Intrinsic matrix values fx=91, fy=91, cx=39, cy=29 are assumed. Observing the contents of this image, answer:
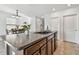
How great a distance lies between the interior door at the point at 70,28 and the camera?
1532mm

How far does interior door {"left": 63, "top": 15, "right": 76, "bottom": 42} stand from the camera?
1532mm

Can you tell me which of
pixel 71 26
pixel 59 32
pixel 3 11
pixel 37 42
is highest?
pixel 3 11

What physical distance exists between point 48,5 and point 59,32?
52 cm

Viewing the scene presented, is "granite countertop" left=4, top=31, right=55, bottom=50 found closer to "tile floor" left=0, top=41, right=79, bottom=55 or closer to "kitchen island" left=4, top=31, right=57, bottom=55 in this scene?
"kitchen island" left=4, top=31, right=57, bottom=55

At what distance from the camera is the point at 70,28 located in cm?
156

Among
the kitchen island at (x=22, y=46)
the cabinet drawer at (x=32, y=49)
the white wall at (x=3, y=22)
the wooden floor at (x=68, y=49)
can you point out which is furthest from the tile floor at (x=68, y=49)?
the white wall at (x=3, y=22)

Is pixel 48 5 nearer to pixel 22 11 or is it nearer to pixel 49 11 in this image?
pixel 49 11

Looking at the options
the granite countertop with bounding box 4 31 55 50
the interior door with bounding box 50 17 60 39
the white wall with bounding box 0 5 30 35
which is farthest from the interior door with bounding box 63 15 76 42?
the white wall with bounding box 0 5 30 35

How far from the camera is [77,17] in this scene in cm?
150

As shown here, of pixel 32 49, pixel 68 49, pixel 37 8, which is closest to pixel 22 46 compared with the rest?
pixel 32 49

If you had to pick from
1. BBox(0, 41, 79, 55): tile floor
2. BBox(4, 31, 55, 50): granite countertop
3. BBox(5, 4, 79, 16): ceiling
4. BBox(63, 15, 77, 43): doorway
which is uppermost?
BBox(5, 4, 79, 16): ceiling

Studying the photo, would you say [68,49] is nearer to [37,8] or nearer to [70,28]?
[70,28]
